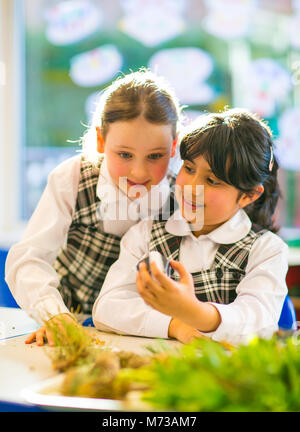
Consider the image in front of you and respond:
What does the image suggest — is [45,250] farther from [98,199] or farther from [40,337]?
[40,337]

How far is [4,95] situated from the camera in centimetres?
285

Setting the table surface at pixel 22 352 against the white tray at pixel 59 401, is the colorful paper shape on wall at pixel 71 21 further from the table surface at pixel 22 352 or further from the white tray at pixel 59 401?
the white tray at pixel 59 401

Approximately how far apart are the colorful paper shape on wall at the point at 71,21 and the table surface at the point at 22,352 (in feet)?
5.98

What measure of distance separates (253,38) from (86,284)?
5.34 ft

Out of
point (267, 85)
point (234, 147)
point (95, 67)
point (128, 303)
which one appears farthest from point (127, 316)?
point (95, 67)

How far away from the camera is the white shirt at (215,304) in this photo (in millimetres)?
995

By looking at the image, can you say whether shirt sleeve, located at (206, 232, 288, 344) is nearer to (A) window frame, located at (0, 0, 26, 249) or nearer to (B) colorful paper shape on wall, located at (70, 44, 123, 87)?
(B) colorful paper shape on wall, located at (70, 44, 123, 87)

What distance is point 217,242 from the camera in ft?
3.72

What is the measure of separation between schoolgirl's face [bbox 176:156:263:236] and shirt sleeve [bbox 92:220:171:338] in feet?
0.45

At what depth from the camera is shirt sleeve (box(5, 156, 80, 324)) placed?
1156 millimetres

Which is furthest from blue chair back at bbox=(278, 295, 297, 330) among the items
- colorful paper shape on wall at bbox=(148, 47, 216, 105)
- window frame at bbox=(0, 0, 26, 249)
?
window frame at bbox=(0, 0, 26, 249)

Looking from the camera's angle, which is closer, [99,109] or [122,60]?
[99,109]

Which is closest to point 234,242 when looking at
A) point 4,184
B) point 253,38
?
point 253,38

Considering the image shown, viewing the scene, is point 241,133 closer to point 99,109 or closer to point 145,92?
point 145,92
